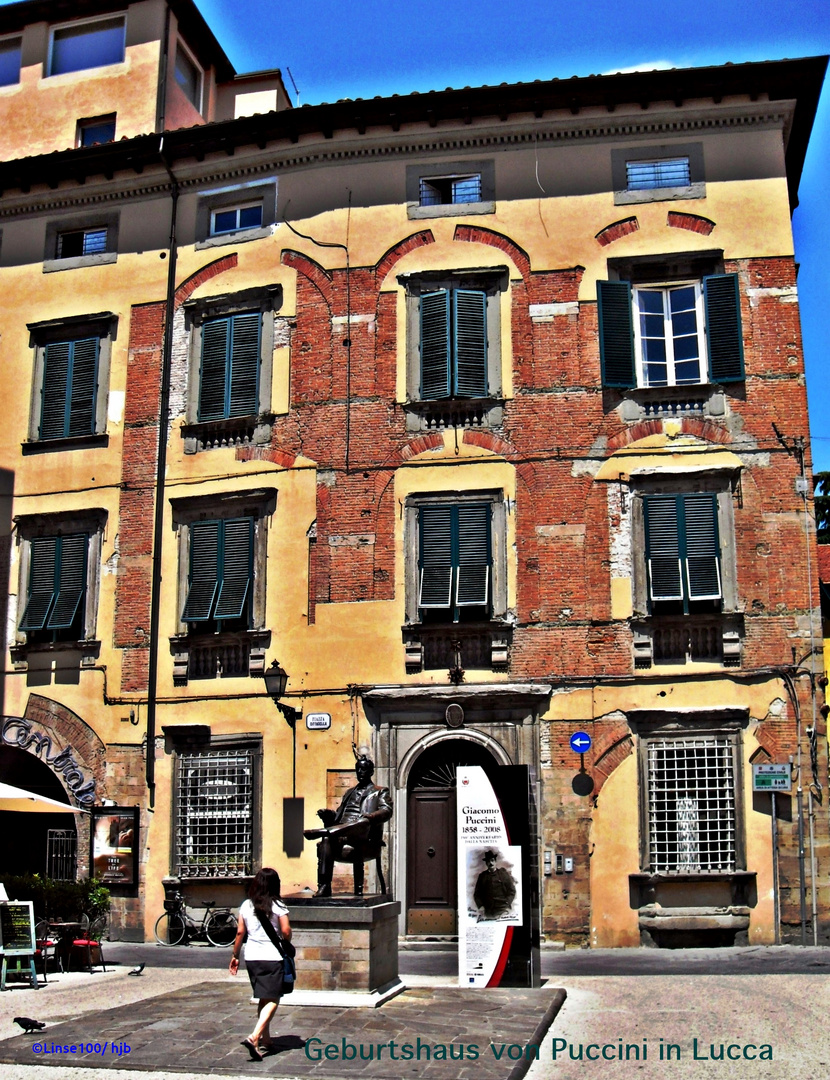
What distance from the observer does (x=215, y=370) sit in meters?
21.7

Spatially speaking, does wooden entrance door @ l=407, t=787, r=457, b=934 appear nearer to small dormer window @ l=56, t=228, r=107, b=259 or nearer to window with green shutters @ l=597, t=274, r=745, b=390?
window with green shutters @ l=597, t=274, r=745, b=390

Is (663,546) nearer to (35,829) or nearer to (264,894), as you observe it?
(264,894)

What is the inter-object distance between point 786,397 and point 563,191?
5214 millimetres

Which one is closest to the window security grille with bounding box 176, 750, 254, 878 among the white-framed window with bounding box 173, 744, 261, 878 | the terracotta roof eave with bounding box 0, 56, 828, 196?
the white-framed window with bounding box 173, 744, 261, 878

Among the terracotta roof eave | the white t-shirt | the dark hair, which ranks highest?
the terracotta roof eave

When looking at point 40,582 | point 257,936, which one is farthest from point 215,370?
point 257,936

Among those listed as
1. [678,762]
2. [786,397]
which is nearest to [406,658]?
[678,762]

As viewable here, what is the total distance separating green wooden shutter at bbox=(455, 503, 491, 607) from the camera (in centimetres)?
1934

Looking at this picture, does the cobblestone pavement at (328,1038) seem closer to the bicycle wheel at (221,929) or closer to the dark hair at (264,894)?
the dark hair at (264,894)

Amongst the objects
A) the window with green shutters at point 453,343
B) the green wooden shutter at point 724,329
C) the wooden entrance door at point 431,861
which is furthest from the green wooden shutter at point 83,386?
the green wooden shutter at point 724,329

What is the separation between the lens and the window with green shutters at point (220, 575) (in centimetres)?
2038

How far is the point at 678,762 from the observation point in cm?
1852

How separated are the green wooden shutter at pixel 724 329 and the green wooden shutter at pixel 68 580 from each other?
37.1 feet

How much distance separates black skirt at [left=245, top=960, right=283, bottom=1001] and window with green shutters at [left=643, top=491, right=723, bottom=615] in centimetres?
1028
